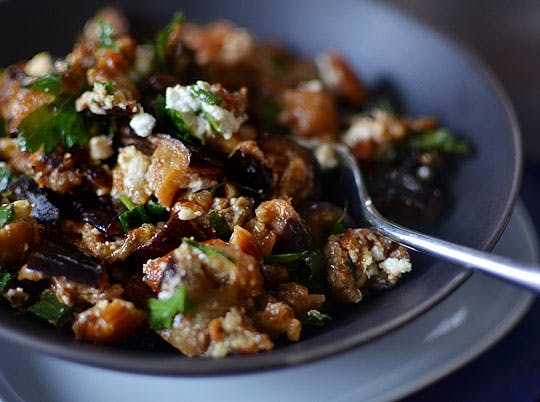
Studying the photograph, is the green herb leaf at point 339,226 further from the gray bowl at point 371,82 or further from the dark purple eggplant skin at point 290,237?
the gray bowl at point 371,82

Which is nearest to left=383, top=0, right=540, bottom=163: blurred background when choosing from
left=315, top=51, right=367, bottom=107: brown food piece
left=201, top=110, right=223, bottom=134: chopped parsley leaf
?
left=315, top=51, right=367, bottom=107: brown food piece

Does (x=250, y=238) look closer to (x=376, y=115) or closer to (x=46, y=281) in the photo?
(x=46, y=281)

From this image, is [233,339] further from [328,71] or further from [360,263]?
[328,71]

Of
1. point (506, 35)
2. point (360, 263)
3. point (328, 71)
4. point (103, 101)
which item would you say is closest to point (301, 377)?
point (360, 263)

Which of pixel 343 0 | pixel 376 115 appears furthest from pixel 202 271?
pixel 343 0

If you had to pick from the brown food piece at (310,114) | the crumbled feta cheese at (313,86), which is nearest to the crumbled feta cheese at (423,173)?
the brown food piece at (310,114)

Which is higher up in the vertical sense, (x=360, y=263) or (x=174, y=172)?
(x=174, y=172)

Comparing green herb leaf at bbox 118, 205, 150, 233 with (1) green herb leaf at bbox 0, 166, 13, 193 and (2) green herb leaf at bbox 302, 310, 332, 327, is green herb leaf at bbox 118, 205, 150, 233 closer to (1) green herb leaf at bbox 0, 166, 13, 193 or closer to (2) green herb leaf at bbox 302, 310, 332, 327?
(1) green herb leaf at bbox 0, 166, 13, 193
